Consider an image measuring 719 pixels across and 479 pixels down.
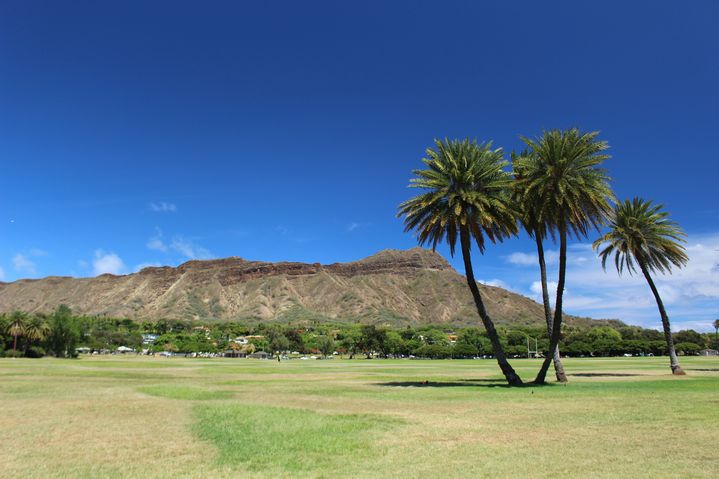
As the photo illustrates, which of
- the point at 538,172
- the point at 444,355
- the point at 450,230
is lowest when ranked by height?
the point at 444,355

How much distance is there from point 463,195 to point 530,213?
21.1 feet

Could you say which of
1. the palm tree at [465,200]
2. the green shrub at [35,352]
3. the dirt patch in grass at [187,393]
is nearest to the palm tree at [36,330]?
the green shrub at [35,352]

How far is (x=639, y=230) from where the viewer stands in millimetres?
47594

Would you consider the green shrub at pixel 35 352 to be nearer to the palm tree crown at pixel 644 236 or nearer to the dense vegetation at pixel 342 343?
the dense vegetation at pixel 342 343

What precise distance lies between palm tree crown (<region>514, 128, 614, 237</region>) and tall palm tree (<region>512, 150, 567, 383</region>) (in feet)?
0.29

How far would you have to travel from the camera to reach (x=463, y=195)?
111 ft

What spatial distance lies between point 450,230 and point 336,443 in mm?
23162

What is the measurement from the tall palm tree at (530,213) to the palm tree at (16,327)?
339 ft

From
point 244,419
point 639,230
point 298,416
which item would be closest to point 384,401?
point 298,416

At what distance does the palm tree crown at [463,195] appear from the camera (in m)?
34.5

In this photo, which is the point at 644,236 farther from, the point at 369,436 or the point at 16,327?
the point at 16,327

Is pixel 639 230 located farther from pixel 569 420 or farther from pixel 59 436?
pixel 59 436

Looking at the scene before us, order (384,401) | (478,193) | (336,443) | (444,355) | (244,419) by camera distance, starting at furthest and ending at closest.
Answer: (444,355), (478,193), (384,401), (244,419), (336,443)

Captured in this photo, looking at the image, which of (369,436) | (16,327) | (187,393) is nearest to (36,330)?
(16,327)
